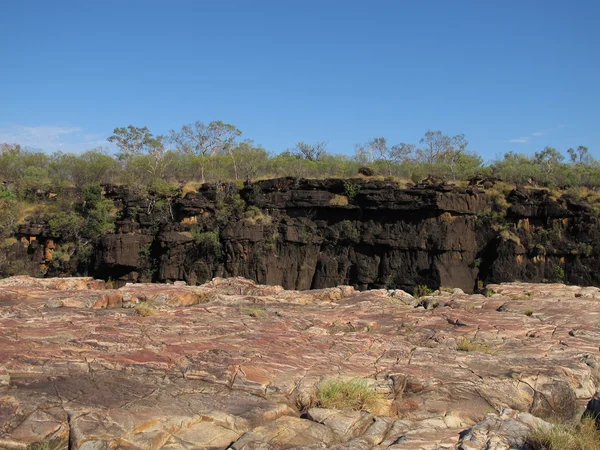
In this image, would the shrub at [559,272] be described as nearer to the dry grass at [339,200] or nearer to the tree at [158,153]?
the dry grass at [339,200]

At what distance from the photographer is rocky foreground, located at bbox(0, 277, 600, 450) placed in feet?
22.2

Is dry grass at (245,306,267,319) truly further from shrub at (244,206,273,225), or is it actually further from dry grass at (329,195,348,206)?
dry grass at (329,195,348,206)

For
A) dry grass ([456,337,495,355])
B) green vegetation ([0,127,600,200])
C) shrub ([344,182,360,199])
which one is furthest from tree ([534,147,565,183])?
dry grass ([456,337,495,355])

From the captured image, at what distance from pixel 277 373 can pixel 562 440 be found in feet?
15.3

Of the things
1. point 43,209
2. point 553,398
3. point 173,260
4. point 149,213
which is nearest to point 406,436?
point 553,398

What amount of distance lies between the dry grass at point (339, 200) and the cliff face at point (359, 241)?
0.07 metres

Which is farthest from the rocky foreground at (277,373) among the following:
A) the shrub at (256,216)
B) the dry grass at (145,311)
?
the shrub at (256,216)

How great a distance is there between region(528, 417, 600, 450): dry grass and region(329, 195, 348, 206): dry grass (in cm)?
2789

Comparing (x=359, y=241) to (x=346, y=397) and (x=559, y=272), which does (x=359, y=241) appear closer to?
(x=559, y=272)

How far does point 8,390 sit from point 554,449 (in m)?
7.61

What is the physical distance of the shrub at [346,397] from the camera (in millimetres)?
7851

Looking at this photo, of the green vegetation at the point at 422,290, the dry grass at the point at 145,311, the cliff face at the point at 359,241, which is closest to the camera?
the dry grass at the point at 145,311

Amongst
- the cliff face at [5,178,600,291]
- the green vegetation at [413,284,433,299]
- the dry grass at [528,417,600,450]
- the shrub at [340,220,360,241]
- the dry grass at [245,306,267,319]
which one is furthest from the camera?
the shrub at [340,220,360,241]

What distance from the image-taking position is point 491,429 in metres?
6.71
